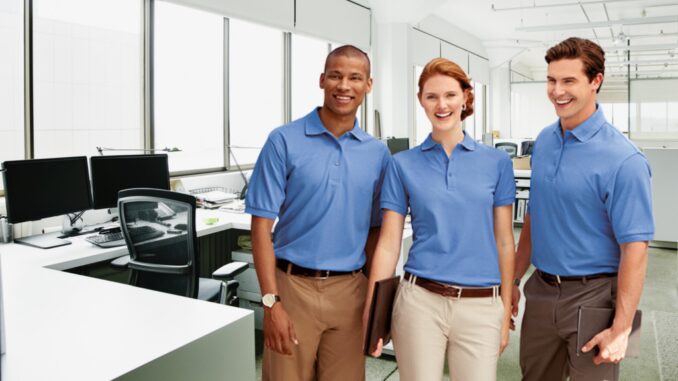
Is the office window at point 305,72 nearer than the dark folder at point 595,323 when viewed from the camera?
No

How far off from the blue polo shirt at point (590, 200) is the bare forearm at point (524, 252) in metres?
0.12

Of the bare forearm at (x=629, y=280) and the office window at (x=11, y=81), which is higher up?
the office window at (x=11, y=81)

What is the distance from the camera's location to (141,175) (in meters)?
3.66

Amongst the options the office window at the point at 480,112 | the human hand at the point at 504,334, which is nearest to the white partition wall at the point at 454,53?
the office window at the point at 480,112

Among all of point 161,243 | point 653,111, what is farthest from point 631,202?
point 653,111

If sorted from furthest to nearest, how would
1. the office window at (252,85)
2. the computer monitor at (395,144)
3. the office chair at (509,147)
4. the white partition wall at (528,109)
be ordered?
the white partition wall at (528,109) < the office chair at (509,147) < the computer monitor at (395,144) < the office window at (252,85)

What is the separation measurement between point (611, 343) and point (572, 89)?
2.38ft

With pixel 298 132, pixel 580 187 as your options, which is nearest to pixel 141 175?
pixel 298 132

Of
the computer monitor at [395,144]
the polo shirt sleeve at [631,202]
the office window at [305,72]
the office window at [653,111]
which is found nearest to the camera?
the polo shirt sleeve at [631,202]

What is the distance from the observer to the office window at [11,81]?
3.39 m

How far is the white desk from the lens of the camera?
116 cm

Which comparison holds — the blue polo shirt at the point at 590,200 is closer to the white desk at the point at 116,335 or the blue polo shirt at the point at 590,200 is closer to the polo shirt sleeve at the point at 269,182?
the polo shirt sleeve at the point at 269,182

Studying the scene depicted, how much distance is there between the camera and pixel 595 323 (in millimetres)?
1635

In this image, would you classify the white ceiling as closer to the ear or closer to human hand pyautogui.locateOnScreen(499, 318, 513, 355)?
the ear
